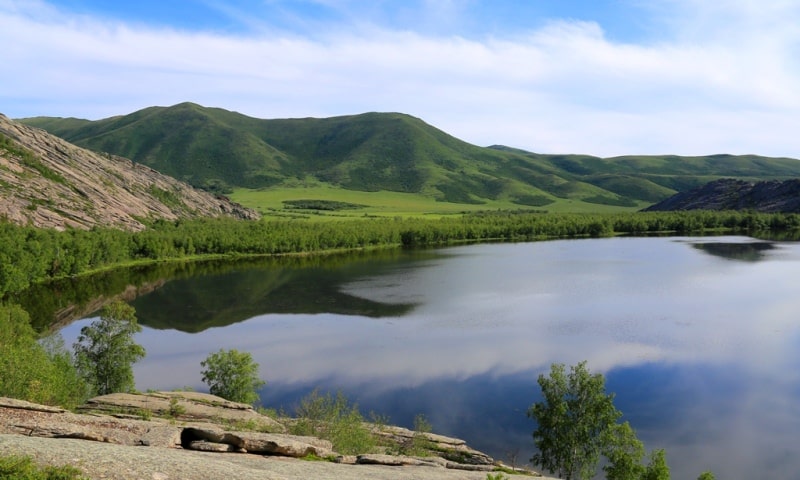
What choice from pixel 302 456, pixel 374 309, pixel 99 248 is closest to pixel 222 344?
pixel 374 309

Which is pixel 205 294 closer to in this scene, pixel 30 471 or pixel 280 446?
pixel 280 446

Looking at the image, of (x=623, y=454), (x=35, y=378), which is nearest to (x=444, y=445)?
(x=623, y=454)

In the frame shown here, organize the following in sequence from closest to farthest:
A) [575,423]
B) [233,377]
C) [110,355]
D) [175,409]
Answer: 1. [575,423]
2. [175,409]
3. [233,377]
4. [110,355]

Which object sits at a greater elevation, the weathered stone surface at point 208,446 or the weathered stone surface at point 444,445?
the weathered stone surface at point 208,446

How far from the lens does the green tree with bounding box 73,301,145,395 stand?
4619 centimetres

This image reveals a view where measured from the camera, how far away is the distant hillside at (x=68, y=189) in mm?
128625

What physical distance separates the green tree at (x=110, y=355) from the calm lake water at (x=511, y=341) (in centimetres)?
788

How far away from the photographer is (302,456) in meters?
26.0

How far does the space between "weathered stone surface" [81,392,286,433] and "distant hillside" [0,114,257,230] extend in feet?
333

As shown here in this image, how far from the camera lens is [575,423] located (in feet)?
116

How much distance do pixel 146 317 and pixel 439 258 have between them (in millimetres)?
74888

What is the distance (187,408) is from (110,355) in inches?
528

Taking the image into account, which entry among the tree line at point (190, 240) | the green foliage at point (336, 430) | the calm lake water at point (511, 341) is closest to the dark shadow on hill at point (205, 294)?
the calm lake water at point (511, 341)

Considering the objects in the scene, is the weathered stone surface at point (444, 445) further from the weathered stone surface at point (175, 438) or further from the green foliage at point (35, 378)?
the green foliage at point (35, 378)
